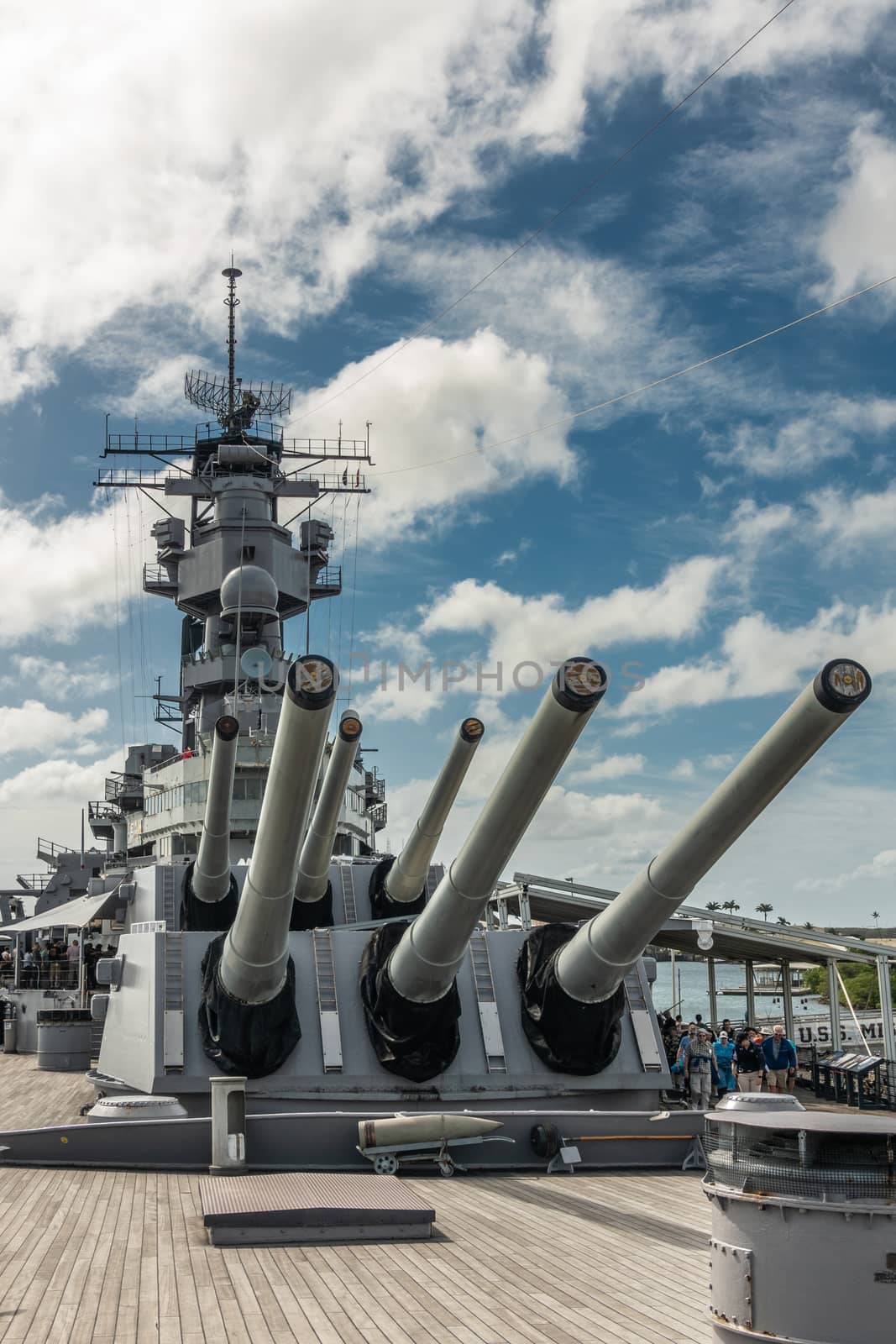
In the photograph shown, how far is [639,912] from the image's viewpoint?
330 inches

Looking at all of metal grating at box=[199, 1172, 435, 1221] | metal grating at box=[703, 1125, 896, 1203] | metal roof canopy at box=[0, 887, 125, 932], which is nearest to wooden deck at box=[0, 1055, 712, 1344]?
metal grating at box=[199, 1172, 435, 1221]

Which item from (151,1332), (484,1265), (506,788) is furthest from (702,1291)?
(506,788)

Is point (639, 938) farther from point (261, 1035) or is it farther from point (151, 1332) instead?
point (151, 1332)

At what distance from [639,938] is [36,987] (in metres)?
19.5

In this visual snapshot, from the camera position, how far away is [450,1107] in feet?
32.9

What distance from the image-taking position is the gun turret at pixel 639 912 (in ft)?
22.7

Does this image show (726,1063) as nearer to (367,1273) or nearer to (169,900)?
(169,900)

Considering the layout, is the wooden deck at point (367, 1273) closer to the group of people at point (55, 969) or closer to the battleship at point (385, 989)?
the battleship at point (385, 989)

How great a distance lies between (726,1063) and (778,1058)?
50 cm

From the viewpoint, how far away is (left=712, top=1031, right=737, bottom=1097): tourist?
12.6 m

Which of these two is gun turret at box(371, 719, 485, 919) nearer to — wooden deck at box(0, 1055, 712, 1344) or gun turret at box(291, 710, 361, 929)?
gun turret at box(291, 710, 361, 929)

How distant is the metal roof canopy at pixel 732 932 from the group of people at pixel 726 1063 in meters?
1.22

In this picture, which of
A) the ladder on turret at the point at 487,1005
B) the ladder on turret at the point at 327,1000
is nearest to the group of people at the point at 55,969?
the ladder on turret at the point at 327,1000

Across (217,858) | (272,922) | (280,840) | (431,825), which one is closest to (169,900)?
(217,858)
